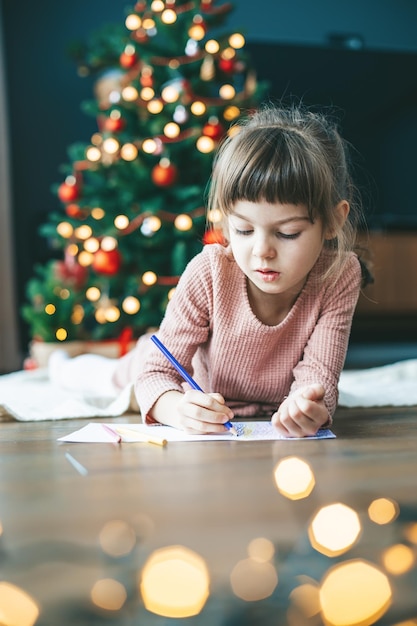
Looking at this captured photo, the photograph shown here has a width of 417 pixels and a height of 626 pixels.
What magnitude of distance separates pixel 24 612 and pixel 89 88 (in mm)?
3786

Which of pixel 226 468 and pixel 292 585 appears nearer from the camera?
pixel 292 585

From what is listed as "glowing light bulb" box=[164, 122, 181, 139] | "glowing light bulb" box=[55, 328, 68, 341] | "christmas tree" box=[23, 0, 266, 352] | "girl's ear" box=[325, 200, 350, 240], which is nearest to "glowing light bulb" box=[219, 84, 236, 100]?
"christmas tree" box=[23, 0, 266, 352]

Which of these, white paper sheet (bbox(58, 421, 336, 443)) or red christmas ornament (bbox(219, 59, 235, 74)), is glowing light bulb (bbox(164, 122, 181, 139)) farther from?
white paper sheet (bbox(58, 421, 336, 443))

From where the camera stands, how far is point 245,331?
46.1 inches

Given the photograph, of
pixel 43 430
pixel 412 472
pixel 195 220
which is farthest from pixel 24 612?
pixel 195 220

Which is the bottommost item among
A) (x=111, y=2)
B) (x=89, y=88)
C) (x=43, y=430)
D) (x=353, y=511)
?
(x=43, y=430)

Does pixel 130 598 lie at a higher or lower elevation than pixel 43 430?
higher

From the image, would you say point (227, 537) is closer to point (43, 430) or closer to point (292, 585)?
point (292, 585)

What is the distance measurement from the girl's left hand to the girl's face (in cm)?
18

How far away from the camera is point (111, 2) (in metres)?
4.03

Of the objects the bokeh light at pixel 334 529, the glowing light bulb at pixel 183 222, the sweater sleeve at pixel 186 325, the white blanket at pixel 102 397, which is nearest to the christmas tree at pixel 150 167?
the glowing light bulb at pixel 183 222

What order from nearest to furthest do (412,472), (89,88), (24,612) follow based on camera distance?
1. (24,612)
2. (412,472)
3. (89,88)

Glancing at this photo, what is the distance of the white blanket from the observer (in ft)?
4.24

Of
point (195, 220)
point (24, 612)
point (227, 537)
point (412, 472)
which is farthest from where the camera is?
point (195, 220)
